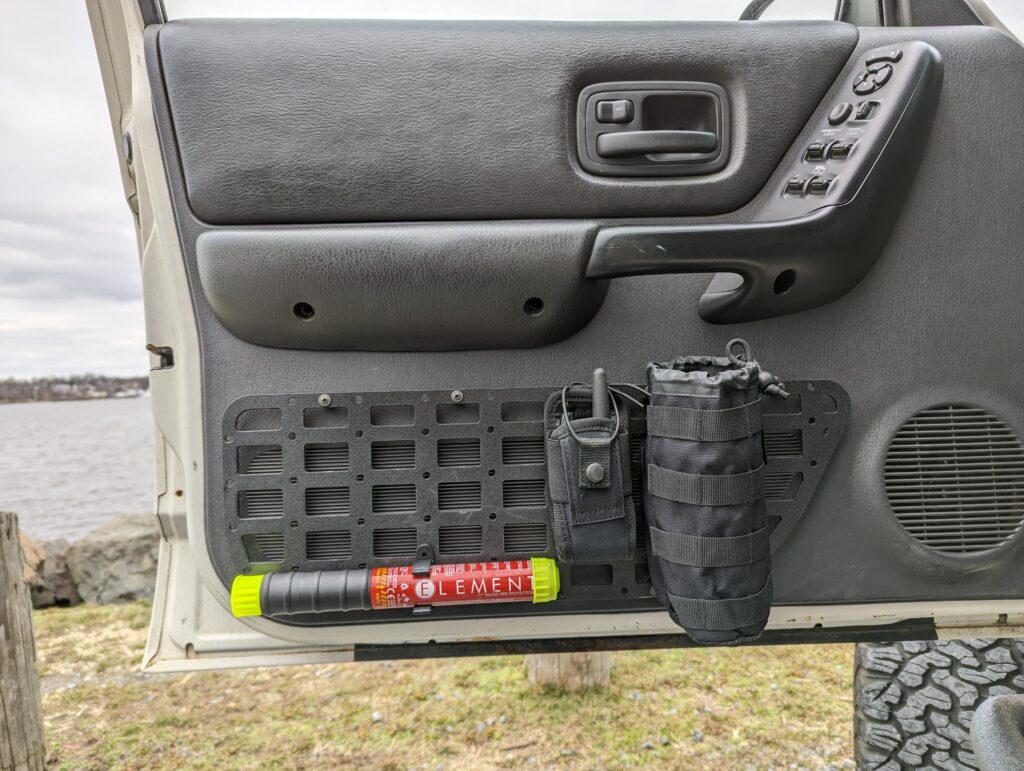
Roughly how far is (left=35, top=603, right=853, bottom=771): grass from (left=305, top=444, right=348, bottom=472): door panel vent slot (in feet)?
4.67

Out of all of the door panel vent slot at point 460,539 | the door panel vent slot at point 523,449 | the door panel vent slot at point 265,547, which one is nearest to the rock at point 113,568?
the door panel vent slot at point 265,547

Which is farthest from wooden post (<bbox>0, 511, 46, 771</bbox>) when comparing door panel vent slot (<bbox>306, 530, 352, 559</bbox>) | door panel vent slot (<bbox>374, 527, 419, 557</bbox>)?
door panel vent slot (<bbox>374, 527, 419, 557</bbox>)

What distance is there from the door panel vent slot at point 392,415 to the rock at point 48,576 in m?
4.46

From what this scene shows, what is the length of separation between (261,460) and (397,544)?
0.29m

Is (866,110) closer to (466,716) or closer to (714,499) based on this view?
(714,499)

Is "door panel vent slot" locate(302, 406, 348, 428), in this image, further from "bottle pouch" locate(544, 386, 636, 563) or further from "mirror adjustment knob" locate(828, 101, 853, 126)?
"mirror adjustment knob" locate(828, 101, 853, 126)

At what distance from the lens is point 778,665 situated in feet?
8.00

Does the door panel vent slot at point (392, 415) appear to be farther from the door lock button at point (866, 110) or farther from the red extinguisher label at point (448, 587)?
the door lock button at point (866, 110)

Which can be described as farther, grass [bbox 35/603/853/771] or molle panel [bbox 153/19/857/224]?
grass [bbox 35/603/853/771]

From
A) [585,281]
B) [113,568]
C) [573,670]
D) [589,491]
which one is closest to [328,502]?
[589,491]

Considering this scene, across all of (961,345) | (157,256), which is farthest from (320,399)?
(961,345)

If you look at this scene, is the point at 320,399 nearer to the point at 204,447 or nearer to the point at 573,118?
the point at 204,447

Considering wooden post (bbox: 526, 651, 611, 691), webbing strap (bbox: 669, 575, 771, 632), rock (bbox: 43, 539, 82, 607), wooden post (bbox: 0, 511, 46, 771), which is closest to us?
webbing strap (bbox: 669, 575, 771, 632)

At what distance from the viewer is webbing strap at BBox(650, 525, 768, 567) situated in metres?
0.97
